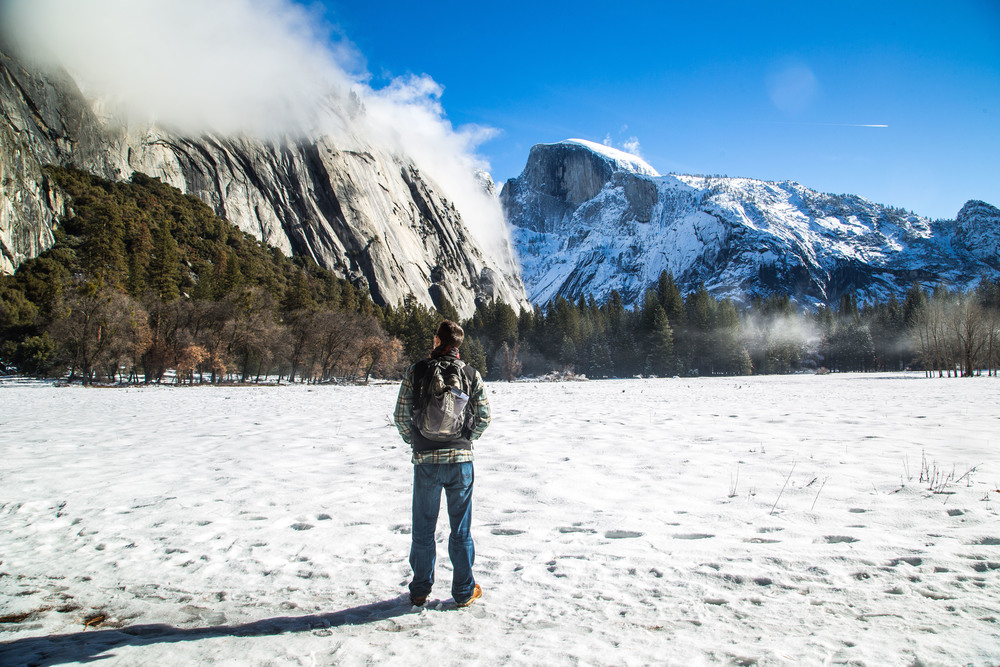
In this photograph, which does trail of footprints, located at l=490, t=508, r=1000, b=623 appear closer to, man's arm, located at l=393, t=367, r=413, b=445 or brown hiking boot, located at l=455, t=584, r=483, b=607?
brown hiking boot, located at l=455, t=584, r=483, b=607

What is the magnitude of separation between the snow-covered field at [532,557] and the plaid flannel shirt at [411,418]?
127 centimetres

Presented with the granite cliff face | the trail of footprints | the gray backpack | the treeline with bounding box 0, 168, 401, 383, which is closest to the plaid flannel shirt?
the gray backpack

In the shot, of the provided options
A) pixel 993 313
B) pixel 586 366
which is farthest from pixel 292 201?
pixel 993 313

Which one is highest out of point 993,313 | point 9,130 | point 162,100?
point 162,100

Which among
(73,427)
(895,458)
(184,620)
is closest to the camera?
(184,620)

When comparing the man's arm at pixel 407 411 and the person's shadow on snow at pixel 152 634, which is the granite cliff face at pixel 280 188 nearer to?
the person's shadow on snow at pixel 152 634

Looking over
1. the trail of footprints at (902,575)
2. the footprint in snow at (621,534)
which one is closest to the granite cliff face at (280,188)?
the footprint in snow at (621,534)

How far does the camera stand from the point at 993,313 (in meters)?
57.5

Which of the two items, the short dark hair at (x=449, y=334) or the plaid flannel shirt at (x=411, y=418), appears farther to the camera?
the short dark hair at (x=449, y=334)

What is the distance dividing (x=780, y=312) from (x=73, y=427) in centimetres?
11621

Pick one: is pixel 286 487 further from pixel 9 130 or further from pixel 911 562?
pixel 9 130

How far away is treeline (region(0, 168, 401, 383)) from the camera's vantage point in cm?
4509

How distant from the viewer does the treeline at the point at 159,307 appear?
4509 centimetres

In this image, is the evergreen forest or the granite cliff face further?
the granite cliff face
